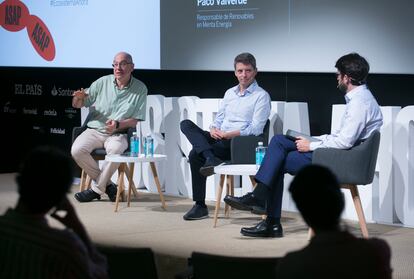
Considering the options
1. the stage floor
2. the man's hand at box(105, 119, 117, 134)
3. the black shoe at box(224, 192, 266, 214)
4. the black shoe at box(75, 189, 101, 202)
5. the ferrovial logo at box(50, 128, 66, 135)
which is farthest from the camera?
the ferrovial logo at box(50, 128, 66, 135)

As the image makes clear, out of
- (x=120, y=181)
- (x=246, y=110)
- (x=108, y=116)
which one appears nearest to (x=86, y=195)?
(x=120, y=181)

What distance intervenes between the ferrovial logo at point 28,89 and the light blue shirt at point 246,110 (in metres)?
3.82

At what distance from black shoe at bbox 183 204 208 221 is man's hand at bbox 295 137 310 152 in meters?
1.19

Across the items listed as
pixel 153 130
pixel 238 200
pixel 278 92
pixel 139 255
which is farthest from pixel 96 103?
pixel 139 255

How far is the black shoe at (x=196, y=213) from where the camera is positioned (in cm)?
704

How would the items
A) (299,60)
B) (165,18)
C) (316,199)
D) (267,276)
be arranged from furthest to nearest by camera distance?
(165,18) < (299,60) < (267,276) < (316,199)

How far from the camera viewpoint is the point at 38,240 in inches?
99.3

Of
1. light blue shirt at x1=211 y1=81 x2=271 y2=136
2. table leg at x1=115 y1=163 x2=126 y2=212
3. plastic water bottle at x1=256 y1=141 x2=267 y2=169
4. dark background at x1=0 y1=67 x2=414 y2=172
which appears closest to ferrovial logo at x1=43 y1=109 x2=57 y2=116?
dark background at x1=0 y1=67 x2=414 y2=172

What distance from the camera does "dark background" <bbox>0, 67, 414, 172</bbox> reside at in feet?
23.0

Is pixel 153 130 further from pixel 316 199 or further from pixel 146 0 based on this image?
pixel 316 199

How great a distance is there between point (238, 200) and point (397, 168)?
1274 millimetres

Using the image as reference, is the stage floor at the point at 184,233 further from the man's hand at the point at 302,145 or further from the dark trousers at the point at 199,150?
the man's hand at the point at 302,145

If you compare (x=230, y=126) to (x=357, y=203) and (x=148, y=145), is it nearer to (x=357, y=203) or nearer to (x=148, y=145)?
(x=148, y=145)

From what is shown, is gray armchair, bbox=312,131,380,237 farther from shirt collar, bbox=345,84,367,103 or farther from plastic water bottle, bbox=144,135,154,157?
plastic water bottle, bbox=144,135,154,157
